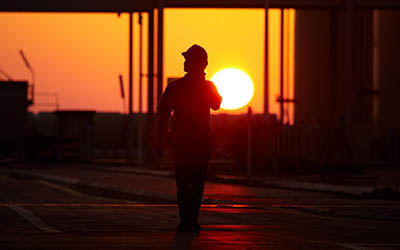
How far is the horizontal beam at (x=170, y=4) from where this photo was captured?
38.5 meters

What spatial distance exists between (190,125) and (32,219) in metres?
2.22

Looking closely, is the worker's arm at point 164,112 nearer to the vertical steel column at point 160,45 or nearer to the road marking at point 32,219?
the road marking at point 32,219

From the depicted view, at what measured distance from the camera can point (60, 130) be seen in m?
52.2

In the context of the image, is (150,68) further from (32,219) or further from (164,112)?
(164,112)

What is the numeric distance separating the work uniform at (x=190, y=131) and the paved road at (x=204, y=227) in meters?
0.44

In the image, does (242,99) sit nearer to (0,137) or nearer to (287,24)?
(287,24)

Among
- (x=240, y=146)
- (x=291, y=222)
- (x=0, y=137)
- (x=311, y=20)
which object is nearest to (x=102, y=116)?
(x=0, y=137)

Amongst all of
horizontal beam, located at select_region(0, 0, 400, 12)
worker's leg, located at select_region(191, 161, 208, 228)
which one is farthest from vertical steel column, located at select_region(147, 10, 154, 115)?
worker's leg, located at select_region(191, 161, 208, 228)

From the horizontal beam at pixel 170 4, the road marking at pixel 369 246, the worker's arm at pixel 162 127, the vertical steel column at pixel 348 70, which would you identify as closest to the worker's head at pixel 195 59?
the worker's arm at pixel 162 127

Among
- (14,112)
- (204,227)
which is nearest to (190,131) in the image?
(204,227)

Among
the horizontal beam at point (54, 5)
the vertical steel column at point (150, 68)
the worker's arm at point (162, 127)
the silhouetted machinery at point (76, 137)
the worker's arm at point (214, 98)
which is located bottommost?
the silhouetted machinery at point (76, 137)

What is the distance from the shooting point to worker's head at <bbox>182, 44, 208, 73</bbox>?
952 centimetres

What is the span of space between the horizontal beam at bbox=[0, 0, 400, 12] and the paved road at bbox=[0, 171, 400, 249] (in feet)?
80.6

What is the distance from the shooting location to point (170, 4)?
39500 mm
